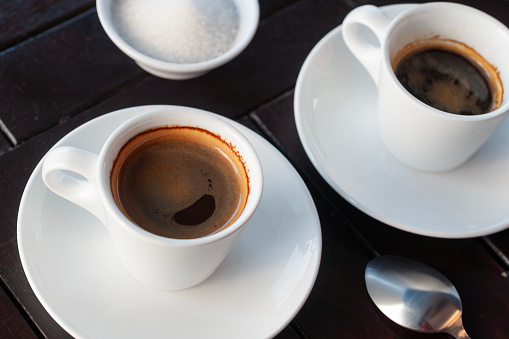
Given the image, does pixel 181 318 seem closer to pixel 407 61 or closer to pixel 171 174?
→ pixel 171 174

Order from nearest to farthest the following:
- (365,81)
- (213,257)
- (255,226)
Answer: (213,257) → (255,226) → (365,81)

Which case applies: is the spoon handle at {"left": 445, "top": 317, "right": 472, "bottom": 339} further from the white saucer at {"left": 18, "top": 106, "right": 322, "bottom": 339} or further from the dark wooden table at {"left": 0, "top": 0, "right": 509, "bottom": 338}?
the white saucer at {"left": 18, "top": 106, "right": 322, "bottom": 339}

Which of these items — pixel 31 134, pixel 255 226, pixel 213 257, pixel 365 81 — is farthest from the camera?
pixel 365 81

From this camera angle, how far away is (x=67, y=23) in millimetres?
1092

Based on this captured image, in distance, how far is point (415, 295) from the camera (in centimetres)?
87

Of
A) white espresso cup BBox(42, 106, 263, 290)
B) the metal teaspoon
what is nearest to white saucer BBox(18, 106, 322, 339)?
white espresso cup BBox(42, 106, 263, 290)

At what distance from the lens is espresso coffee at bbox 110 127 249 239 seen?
0.75 meters

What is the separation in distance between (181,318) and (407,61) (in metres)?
0.60

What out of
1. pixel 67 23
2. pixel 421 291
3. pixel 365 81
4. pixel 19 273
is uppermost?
pixel 67 23

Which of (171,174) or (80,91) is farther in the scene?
(80,91)

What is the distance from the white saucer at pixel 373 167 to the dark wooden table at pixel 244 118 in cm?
6

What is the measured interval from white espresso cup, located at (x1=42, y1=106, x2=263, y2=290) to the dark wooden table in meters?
0.19

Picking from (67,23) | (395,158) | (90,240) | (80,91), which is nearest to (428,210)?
(395,158)

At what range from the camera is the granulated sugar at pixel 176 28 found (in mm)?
1028
